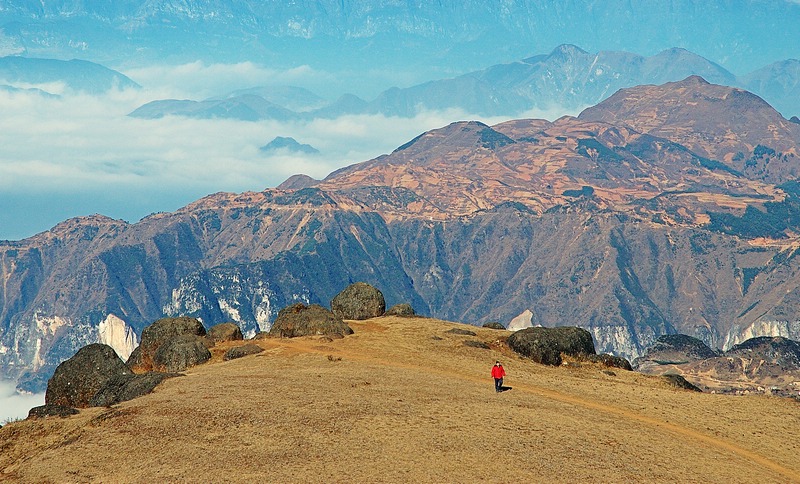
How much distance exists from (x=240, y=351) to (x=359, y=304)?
28959 millimetres

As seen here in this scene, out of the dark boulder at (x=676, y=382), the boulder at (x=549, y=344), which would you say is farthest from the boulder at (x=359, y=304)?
the dark boulder at (x=676, y=382)

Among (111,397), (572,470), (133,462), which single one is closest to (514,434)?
(572,470)

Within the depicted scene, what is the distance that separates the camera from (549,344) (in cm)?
10619

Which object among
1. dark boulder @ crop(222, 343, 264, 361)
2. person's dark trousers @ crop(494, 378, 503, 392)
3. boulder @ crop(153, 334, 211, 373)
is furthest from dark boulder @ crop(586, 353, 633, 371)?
boulder @ crop(153, 334, 211, 373)

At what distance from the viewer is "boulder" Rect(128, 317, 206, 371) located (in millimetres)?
102125

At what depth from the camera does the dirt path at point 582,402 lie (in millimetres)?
69812

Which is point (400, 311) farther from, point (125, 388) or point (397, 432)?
point (397, 432)

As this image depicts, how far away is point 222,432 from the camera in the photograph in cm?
6681

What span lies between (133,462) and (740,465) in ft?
133

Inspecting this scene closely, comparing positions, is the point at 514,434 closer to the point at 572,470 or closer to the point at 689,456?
the point at 572,470

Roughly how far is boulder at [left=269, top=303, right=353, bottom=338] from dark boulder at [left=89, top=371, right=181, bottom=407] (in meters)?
25.5

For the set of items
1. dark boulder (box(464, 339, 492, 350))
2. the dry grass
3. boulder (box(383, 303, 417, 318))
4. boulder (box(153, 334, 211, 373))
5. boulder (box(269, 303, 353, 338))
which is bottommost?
the dry grass

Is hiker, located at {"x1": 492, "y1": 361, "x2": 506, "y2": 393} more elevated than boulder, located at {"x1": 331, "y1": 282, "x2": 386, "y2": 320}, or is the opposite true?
boulder, located at {"x1": 331, "y1": 282, "x2": 386, "y2": 320}

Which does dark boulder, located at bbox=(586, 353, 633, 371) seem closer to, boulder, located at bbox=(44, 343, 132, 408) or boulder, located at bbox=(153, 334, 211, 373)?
boulder, located at bbox=(153, 334, 211, 373)
